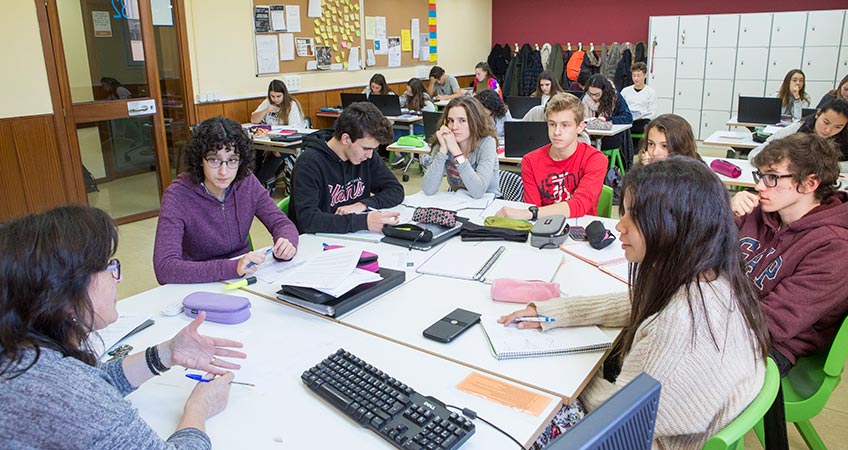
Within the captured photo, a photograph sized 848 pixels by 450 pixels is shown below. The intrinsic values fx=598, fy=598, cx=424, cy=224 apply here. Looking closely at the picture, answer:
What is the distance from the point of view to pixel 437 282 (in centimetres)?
196

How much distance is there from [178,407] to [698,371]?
3.60 feet

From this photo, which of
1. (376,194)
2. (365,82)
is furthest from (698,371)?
(365,82)

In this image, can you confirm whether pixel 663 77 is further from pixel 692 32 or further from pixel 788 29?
pixel 788 29

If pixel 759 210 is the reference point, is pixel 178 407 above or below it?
below

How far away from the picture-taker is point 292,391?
1.34m

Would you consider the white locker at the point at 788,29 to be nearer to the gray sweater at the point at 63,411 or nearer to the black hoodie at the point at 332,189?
the black hoodie at the point at 332,189

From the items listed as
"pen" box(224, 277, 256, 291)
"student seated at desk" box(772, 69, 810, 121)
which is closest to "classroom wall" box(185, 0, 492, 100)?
"pen" box(224, 277, 256, 291)

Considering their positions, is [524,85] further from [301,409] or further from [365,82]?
[301,409]

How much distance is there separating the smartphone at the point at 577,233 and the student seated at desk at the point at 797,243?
0.55m

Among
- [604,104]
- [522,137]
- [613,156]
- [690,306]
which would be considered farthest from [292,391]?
[604,104]

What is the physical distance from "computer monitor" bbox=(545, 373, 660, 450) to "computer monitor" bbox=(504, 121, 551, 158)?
412 cm

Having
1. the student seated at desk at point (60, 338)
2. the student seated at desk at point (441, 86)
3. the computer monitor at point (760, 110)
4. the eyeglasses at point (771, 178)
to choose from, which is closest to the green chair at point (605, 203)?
the eyeglasses at point (771, 178)

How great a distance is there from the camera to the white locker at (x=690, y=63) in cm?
858

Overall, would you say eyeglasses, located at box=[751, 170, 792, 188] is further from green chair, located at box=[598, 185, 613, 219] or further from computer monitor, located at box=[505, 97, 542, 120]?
computer monitor, located at box=[505, 97, 542, 120]
